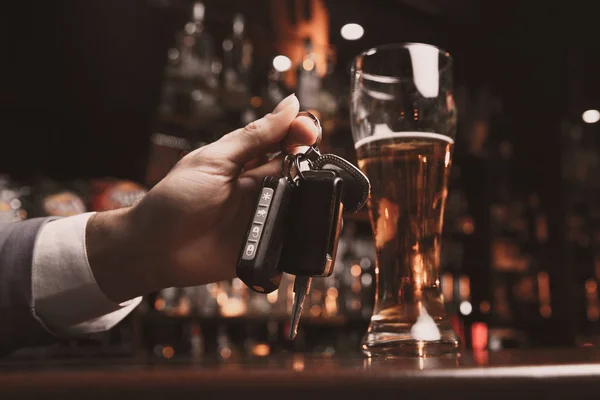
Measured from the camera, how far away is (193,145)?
→ 2473mm

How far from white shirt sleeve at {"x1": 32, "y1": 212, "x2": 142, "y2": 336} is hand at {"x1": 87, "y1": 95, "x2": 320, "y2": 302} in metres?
0.02

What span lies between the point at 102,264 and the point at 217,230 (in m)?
0.17

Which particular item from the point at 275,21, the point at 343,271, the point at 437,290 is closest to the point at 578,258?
the point at 343,271

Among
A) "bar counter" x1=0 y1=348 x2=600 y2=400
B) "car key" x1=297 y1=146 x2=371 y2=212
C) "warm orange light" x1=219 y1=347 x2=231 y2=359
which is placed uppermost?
"car key" x1=297 y1=146 x2=371 y2=212

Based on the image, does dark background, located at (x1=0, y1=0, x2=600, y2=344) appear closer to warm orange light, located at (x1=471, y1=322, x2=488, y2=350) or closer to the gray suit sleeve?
warm orange light, located at (x1=471, y1=322, x2=488, y2=350)

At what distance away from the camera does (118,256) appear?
2.65 ft

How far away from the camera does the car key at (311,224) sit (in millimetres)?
552

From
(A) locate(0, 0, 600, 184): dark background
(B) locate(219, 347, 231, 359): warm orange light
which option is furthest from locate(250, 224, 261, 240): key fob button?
(B) locate(219, 347, 231, 359): warm orange light

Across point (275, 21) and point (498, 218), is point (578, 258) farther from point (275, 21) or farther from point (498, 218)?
point (275, 21)

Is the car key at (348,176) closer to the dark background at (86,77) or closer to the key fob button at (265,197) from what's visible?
the key fob button at (265,197)

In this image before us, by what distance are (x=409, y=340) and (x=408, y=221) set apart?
0.14m

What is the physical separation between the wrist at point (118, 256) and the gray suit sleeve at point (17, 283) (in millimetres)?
90

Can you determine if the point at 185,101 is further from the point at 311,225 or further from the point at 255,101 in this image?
the point at 311,225

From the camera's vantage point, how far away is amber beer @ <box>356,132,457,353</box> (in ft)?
2.30
